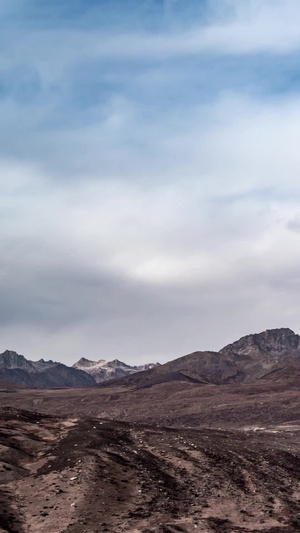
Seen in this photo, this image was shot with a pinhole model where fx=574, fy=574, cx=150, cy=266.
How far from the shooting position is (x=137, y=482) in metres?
34.9

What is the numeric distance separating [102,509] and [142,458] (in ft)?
36.0

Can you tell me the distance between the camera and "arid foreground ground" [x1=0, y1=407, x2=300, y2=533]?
28.5m

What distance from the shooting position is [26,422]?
5259 cm

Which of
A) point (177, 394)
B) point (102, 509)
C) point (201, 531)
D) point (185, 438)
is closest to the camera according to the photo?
point (201, 531)

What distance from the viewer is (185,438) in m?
50.9

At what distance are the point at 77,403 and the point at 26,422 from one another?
97.3 meters

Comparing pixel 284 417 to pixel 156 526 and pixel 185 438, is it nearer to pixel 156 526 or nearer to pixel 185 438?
pixel 185 438

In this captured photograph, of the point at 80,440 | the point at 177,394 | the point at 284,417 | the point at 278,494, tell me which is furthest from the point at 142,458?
the point at 177,394

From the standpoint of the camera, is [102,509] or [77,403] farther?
[77,403]

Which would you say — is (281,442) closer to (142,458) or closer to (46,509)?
(142,458)

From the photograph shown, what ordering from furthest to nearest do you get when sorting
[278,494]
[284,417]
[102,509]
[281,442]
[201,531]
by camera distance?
[284,417]
[281,442]
[278,494]
[102,509]
[201,531]

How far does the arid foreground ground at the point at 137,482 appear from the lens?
2850 centimetres

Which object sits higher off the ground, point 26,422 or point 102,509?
point 26,422

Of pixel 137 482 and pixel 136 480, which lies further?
pixel 136 480
